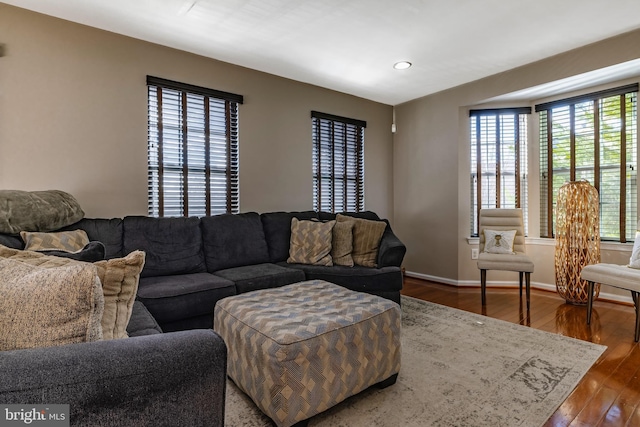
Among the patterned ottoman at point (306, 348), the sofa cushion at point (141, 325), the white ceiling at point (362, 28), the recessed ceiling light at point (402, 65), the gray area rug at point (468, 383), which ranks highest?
the recessed ceiling light at point (402, 65)

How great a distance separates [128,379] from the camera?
0.70 m

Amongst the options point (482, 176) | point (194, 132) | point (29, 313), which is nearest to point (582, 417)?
point (29, 313)

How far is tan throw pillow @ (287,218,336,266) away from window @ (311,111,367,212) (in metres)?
0.83

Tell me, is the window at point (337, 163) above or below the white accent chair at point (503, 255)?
above

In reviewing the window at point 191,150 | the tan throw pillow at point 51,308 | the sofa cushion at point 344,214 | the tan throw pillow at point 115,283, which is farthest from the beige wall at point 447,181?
the tan throw pillow at point 51,308

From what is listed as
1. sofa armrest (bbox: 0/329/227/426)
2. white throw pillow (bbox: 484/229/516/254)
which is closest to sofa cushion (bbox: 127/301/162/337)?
sofa armrest (bbox: 0/329/227/426)

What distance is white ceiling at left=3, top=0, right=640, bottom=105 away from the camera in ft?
8.07

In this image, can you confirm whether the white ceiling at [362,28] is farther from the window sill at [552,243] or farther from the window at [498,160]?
the window sill at [552,243]

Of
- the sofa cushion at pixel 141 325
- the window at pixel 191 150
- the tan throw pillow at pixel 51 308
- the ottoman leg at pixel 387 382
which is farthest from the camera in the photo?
the window at pixel 191 150

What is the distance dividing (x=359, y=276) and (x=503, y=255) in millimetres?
1645

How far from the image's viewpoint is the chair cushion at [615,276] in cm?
253

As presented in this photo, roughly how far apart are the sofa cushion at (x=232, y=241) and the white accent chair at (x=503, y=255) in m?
2.24

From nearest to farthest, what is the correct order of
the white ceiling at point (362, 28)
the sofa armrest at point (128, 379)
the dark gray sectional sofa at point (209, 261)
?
the sofa armrest at point (128, 379)
the dark gray sectional sofa at point (209, 261)
the white ceiling at point (362, 28)

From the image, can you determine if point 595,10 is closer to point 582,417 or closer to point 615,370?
point 615,370
